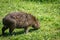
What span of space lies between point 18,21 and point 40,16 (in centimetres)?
277

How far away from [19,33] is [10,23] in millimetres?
809

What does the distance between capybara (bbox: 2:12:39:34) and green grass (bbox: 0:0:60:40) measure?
1.01 feet

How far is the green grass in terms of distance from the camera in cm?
1009

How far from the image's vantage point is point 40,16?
1277cm

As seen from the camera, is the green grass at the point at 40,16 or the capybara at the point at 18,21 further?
the green grass at the point at 40,16

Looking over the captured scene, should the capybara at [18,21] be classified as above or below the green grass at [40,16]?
above

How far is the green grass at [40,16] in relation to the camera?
33.1 ft

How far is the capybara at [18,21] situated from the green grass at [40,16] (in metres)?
0.31

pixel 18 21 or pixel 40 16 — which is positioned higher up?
pixel 18 21

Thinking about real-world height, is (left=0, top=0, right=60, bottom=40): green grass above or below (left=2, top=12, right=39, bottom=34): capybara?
below

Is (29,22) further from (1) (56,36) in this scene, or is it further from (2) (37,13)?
(2) (37,13)

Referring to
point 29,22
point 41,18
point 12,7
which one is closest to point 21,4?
point 12,7

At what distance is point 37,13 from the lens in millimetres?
13711

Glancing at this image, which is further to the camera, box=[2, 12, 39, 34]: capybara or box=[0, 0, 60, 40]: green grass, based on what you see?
box=[0, 0, 60, 40]: green grass
